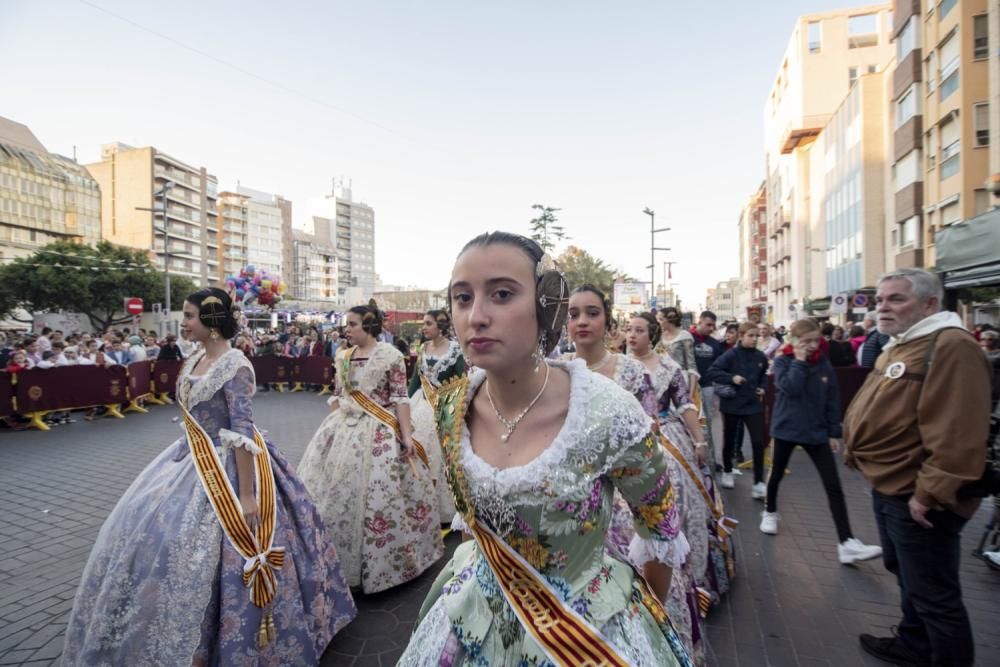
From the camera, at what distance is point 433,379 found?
6.30 meters

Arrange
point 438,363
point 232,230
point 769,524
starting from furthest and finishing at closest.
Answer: point 232,230, point 438,363, point 769,524

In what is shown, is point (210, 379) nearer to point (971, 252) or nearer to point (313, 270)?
point (971, 252)

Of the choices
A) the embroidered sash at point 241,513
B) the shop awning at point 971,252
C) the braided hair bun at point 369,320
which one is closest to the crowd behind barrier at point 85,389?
the braided hair bun at point 369,320

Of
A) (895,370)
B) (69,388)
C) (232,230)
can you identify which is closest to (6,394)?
(69,388)

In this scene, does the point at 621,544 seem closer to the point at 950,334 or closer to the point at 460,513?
the point at 460,513

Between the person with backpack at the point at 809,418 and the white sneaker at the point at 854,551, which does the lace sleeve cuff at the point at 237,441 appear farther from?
the white sneaker at the point at 854,551

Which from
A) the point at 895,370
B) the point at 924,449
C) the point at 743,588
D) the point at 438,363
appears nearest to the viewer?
the point at 924,449

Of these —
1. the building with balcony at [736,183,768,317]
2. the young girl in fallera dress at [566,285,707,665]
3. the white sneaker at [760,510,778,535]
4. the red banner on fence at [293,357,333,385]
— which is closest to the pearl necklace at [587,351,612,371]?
the young girl in fallera dress at [566,285,707,665]

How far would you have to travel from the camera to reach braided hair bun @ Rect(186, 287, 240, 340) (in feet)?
11.0

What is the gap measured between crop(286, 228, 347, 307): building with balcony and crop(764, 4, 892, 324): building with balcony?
81543mm

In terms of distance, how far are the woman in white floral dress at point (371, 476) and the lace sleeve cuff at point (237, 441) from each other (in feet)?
4.43

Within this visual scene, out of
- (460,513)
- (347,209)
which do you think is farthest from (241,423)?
(347,209)

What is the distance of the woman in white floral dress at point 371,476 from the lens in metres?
4.21

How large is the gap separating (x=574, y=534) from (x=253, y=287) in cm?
540
